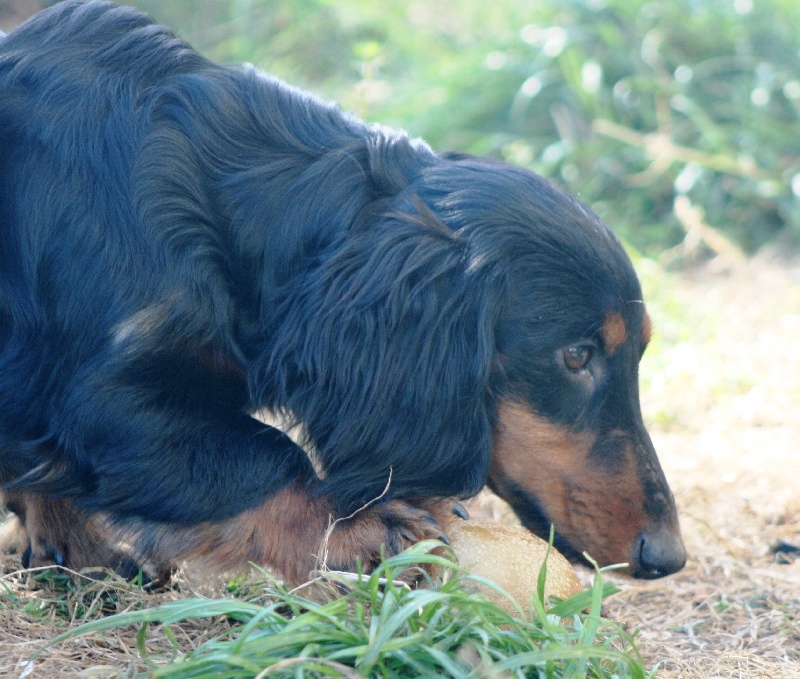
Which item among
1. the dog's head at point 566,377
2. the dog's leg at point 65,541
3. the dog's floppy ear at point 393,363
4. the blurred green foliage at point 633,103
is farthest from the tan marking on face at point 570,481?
the blurred green foliage at point 633,103

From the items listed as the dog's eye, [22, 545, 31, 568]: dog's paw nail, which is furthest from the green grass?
[22, 545, 31, 568]: dog's paw nail

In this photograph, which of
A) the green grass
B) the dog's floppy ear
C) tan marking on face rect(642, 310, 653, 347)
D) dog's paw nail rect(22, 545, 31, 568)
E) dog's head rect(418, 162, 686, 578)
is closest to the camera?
the green grass

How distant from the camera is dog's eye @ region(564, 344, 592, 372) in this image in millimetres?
2467

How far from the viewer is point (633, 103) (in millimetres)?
7078

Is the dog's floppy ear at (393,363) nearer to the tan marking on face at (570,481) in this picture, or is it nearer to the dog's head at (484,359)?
the dog's head at (484,359)

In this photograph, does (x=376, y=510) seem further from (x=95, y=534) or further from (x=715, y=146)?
(x=715, y=146)

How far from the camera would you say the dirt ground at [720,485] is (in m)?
2.35

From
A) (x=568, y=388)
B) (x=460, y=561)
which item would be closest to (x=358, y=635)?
(x=460, y=561)

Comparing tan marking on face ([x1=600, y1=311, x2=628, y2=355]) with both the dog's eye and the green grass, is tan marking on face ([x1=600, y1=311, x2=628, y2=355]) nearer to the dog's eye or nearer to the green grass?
the dog's eye

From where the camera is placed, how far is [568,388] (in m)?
2.47

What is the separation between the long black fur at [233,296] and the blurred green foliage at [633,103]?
11.6ft

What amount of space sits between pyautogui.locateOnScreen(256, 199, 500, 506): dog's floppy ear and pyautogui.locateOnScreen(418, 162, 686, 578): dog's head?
0.33ft

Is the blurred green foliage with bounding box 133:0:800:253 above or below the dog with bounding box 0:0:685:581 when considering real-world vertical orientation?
below

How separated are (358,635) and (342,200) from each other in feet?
3.60
